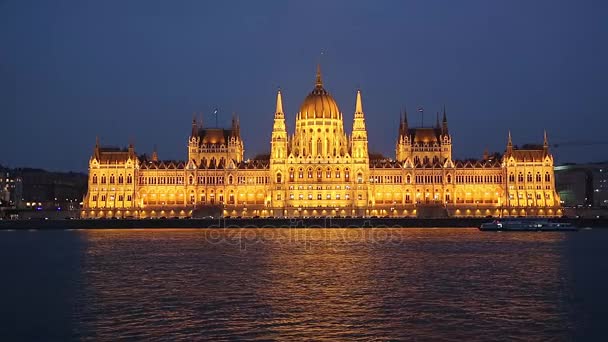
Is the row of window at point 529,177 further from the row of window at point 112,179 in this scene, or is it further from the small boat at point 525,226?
the row of window at point 112,179

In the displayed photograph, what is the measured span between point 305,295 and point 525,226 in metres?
79.0

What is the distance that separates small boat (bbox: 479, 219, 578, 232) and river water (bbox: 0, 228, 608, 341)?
146 ft

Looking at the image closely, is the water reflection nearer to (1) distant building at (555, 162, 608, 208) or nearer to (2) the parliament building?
(2) the parliament building

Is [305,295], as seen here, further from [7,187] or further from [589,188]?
[589,188]

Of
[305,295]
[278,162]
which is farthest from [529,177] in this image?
[305,295]

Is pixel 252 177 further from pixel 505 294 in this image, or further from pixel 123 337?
pixel 123 337

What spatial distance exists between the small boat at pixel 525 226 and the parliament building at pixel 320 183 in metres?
21.0

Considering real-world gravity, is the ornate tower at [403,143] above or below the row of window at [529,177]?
above

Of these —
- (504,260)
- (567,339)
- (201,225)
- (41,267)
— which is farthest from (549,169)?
(567,339)

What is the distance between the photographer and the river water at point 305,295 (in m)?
30.5

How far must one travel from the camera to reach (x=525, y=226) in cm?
11169

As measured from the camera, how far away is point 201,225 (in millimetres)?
124438

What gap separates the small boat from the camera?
11150cm

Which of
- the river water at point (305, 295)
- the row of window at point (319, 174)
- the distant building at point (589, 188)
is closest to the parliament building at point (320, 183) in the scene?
the row of window at point (319, 174)
